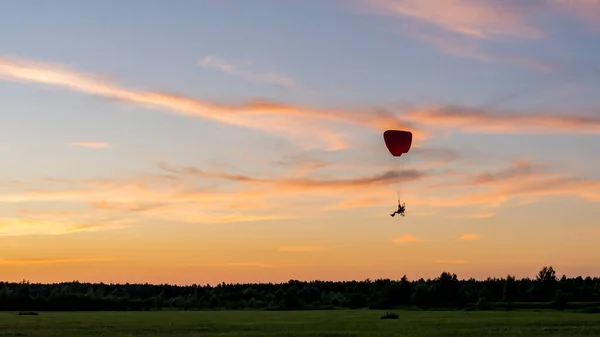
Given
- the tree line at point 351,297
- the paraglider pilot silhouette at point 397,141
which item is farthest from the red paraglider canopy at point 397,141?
the tree line at point 351,297

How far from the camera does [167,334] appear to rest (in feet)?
184

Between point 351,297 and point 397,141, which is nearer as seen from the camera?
point 397,141

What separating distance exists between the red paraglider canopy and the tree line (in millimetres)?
74859

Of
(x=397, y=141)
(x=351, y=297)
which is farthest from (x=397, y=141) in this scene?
(x=351, y=297)

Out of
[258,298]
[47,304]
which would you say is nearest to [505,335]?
[47,304]

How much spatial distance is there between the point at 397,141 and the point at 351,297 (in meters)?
113

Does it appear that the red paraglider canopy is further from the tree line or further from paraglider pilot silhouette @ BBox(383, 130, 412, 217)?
the tree line

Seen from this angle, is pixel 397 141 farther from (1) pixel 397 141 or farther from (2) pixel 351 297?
(2) pixel 351 297

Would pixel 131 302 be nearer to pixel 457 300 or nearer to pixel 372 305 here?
pixel 372 305

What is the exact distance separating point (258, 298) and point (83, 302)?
1649 inches

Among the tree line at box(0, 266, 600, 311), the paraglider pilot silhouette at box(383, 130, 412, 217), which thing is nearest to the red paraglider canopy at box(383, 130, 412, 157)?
the paraglider pilot silhouette at box(383, 130, 412, 217)

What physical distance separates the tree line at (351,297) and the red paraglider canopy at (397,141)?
74859 mm

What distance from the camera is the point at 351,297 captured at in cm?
16975

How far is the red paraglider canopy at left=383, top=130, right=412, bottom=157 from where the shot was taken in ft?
197
